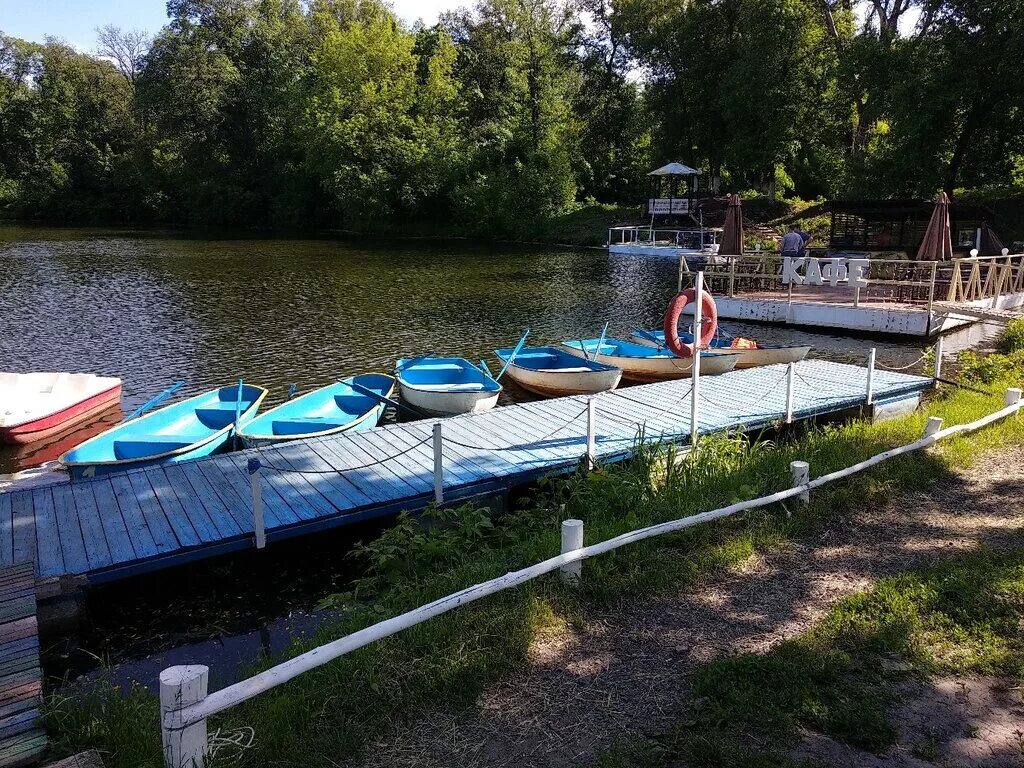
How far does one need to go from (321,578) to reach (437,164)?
49.6 meters

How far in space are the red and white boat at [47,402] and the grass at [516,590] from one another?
8114 mm

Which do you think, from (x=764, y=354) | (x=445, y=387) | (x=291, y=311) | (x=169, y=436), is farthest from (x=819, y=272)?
(x=169, y=436)

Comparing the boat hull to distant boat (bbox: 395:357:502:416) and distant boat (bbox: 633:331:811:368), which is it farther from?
distant boat (bbox: 633:331:811:368)

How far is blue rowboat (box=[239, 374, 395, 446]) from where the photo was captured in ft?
34.1

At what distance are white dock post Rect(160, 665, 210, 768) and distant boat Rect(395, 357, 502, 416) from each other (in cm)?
873

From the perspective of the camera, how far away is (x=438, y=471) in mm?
7848

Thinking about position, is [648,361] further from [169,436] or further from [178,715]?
[178,715]

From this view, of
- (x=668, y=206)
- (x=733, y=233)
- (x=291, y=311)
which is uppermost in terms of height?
(x=668, y=206)

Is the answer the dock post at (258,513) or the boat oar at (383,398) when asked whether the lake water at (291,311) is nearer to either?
the boat oar at (383,398)

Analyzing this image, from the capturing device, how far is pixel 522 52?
54719 mm

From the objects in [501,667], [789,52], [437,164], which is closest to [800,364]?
[501,667]

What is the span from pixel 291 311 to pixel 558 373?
46.1ft

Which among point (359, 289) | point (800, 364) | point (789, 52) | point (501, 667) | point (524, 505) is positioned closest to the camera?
point (501, 667)

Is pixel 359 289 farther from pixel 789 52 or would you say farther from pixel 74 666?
pixel 789 52
